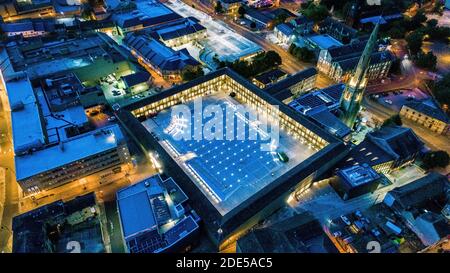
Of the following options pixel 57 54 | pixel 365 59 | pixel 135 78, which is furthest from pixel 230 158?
pixel 57 54

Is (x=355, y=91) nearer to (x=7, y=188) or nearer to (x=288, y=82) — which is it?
(x=288, y=82)

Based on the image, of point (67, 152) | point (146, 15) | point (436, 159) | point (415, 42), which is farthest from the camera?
point (146, 15)

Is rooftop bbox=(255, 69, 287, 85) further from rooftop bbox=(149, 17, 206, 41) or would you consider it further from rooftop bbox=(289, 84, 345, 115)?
rooftop bbox=(149, 17, 206, 41)

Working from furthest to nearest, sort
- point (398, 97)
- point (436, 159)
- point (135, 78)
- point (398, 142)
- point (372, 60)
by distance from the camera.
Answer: point (372, 60) → point (398, 97) → point (135, 78) → point (436, 159) → point (398, 142)

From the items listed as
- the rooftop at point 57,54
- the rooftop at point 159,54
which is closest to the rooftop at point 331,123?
the rooftop at point 159,54

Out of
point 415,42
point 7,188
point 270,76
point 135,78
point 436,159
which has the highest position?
point 415,42

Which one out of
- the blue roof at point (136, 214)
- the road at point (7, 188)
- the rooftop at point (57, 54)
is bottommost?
the road at point (7, 188)

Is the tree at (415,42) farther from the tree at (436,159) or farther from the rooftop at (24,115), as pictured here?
the rooftop at (24,115)
